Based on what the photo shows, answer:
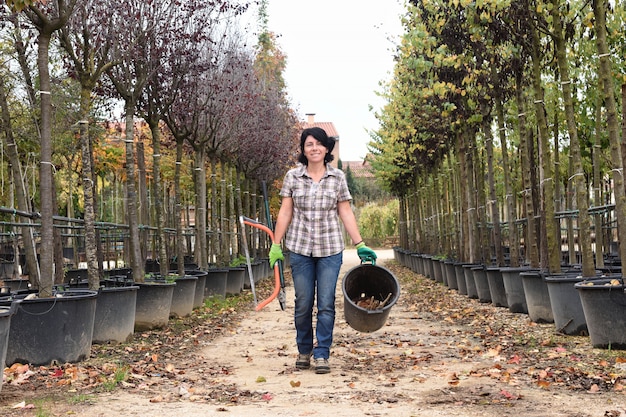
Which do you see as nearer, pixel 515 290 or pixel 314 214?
pixel 314 214

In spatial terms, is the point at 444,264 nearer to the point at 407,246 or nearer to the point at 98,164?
the point at 98,164

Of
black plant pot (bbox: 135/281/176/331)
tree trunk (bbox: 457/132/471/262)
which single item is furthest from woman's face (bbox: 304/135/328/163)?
tree trunk (bbox: 457/132/471/262)

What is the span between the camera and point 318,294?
764 cm

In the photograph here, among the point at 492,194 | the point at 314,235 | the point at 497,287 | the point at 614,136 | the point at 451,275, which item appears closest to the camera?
the point at 314,235

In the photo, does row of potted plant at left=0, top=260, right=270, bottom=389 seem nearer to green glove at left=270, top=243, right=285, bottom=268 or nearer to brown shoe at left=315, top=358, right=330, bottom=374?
green glove at left=270, top=243, right=285, bottom=268

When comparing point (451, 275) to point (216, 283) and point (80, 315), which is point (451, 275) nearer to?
point (216, 283)

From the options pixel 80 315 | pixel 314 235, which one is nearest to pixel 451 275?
pixel 314 235

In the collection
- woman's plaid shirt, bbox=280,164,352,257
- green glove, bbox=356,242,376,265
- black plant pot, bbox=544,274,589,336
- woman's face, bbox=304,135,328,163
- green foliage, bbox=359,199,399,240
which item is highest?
green foliage, bbox=359,199,399,240

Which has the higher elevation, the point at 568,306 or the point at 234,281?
the point at 234,281

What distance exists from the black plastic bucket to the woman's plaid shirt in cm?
36

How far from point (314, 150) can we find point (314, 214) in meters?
0.58

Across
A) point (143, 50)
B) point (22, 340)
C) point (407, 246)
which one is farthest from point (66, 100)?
point (407, 246)

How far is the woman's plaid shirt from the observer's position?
757cm

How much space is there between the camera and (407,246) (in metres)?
39.2
